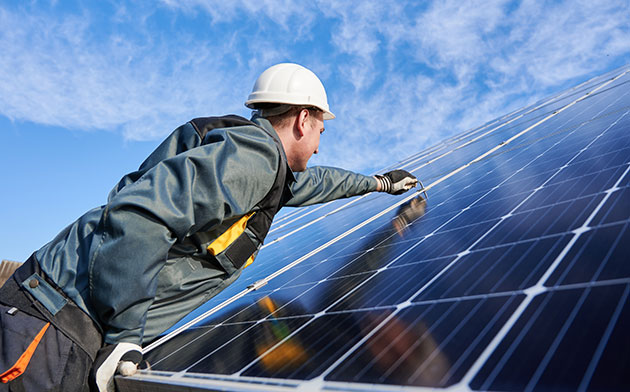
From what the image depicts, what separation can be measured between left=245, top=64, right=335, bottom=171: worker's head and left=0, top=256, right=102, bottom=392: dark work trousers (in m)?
2.18

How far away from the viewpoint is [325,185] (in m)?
5.50

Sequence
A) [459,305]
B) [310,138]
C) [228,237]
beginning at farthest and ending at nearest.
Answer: [310,138] → [228,237] → [459,305]

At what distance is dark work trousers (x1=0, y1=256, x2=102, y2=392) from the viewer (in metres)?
2.69

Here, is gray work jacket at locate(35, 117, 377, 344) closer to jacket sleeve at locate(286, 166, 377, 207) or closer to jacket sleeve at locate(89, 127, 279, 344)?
jacket sleeve at locate(89, 127, 279, 344)

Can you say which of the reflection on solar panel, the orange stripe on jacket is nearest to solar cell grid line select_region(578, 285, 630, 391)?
the reflection on solar panel

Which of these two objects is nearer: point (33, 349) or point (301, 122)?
point (33, 349)

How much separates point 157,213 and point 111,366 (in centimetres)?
114

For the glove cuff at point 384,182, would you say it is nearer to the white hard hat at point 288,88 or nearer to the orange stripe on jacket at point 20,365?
the white hard hat at point 288,88

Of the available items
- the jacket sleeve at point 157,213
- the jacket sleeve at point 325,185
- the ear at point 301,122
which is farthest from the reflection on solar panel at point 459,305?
the ear at point 301,122

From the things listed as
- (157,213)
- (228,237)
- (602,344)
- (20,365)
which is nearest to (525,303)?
(602,344)

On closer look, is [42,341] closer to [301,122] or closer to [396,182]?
[301,122]

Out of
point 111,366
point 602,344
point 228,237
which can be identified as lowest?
point 602,344

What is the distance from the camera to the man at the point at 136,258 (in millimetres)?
2572

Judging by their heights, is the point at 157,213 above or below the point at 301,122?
below
